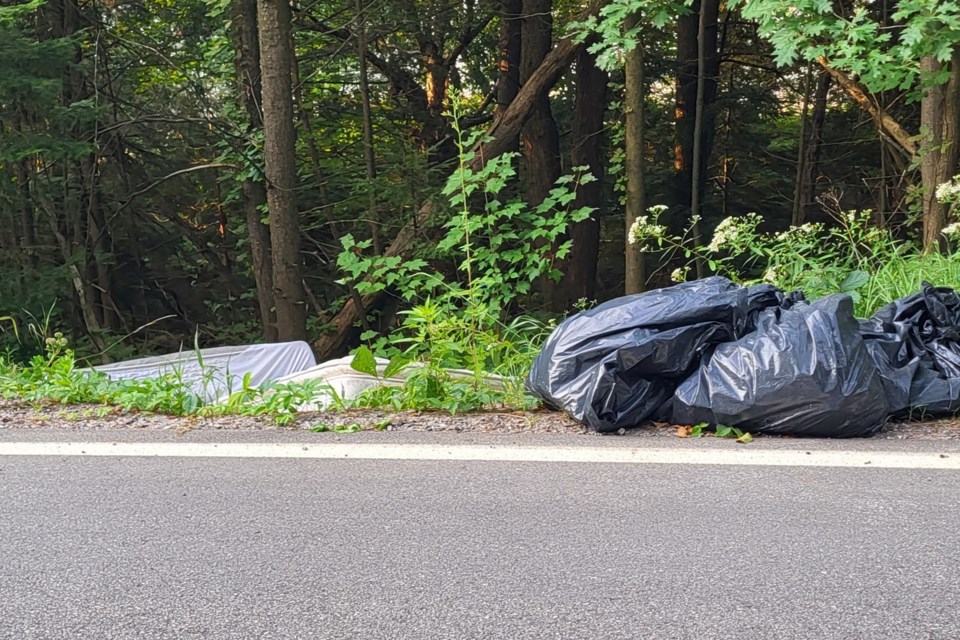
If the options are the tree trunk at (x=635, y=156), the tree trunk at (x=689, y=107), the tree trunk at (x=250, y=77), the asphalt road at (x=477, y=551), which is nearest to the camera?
the asphalt road at (x=477, y=551)

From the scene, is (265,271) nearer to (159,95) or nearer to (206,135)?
(206,135)

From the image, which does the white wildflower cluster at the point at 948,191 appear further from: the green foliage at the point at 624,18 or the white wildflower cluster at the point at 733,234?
the green foliage at the point at 624,18

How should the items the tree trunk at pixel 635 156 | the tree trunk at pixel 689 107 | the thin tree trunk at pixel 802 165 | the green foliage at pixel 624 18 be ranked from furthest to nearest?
the thin tree trunk at pixel 802 165
the tree trunk at pixel 689 107
the tree trunk at pixel 635 156
the green foliage at pixel 624 18

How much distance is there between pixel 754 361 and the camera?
3.36 meters

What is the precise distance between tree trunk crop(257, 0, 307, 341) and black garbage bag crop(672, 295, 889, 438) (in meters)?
5.15

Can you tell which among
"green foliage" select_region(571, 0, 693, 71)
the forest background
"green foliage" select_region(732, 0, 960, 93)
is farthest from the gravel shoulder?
"green foliage" select_region(571, 0, 693, 71)

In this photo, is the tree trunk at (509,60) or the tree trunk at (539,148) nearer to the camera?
the tree trunk at (539,148)

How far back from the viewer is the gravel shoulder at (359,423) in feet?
11.3

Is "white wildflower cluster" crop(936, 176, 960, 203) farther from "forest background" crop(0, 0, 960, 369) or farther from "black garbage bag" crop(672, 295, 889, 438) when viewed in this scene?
"black garbage bag" crop(672, 295, 889, 438)

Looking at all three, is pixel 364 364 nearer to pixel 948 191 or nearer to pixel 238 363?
pixel 238 363

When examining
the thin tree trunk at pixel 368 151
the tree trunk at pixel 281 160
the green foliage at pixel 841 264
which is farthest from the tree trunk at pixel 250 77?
the green foliage at pixel 841 264

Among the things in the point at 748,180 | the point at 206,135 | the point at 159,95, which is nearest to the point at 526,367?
the point at 206,135

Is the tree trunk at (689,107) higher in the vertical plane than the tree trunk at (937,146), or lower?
higher

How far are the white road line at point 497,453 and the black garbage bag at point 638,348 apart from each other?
354 millimetres
